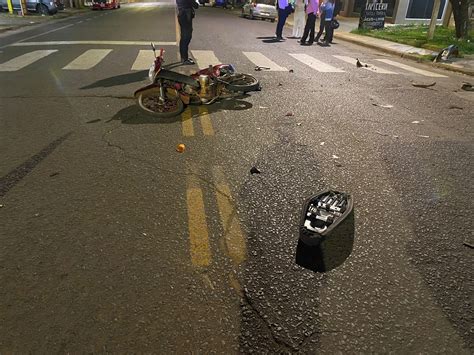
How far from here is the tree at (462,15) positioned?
47.9ft

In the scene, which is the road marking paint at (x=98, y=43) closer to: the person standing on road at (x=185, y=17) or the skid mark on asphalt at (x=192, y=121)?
the person standing on road at (x=185, y=17)

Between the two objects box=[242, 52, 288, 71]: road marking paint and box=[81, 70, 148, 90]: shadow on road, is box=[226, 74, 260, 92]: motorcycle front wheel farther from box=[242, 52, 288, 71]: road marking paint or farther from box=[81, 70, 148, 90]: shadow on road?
box=[242, 52, 288, 71]: road marking paint

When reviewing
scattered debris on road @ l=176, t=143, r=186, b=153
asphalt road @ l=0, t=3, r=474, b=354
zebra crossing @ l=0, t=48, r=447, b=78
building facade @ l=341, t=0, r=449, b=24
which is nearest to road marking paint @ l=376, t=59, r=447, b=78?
zebra crossing @ l=0, t=48, r=447, b=78

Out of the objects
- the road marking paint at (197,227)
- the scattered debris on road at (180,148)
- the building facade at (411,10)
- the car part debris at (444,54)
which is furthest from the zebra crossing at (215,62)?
the building facade at (411,10)

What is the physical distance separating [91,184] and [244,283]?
6.89 ft

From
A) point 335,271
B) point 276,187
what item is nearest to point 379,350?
point 335,271

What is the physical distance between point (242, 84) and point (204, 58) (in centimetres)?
448

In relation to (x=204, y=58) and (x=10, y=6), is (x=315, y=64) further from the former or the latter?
(x=10, y=6)

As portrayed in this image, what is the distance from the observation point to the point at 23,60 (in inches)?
386

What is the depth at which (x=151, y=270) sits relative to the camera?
102 inches

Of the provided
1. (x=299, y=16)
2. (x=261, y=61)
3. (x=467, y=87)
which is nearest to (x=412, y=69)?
(x=467, y=87)

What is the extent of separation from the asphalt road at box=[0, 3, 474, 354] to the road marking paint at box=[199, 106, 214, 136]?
59 millimetres

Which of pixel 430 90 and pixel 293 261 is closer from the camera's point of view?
pixel 293 261

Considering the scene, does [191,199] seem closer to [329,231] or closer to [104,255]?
[104,255]
